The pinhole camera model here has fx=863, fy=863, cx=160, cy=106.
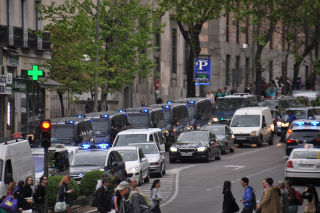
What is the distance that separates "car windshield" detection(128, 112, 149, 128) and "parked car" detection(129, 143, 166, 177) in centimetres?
1056

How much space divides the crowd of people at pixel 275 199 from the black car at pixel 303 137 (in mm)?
14208

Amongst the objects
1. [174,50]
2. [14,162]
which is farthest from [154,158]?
[174,50]

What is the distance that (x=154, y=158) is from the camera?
1312 inches

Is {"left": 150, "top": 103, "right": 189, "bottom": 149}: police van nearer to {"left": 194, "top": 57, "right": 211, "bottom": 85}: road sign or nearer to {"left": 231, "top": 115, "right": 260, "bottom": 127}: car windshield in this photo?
{"left": 231, "top": 115, "right": 260, "bottom": 127}: car windshield

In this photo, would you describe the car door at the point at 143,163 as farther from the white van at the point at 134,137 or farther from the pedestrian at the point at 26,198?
the pedestrian at the point at 26,198

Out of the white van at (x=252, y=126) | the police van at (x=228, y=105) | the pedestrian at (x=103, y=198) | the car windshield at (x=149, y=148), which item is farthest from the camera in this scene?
the police van at (x=228, y=105)

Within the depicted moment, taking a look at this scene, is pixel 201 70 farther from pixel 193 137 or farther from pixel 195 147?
pixel 195 147

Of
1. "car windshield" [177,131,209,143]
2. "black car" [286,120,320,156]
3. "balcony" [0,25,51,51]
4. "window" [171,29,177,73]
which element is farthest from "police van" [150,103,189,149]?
"window" [171,29,177,73]

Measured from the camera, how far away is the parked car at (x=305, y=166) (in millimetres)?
29312

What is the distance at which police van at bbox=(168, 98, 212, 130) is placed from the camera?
5037 centimetres

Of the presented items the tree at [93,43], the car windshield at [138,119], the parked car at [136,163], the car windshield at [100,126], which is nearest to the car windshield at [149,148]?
the parked car at [136,163]

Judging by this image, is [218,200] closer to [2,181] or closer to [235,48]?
[2,181]

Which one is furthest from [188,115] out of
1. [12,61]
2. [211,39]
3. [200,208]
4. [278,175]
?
[211,39]

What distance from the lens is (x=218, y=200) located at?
88.4ft
